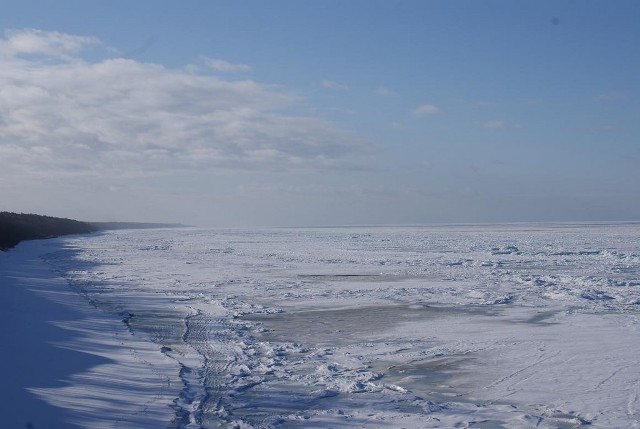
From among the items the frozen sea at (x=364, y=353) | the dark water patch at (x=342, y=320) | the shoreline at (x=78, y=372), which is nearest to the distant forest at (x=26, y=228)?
the frozen sea at (x=364, y=353)

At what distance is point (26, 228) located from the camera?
49312 mm

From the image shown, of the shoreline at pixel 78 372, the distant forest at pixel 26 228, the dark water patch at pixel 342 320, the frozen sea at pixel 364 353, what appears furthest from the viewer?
the distant forest at pixel 26 228

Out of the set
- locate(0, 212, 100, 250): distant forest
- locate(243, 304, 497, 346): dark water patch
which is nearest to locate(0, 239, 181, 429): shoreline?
locate(243, 304, 497, 346): dark water patch

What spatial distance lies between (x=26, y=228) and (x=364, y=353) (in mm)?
46272

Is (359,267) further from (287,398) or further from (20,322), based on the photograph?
(287,398)

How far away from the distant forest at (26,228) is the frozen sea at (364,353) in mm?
19981

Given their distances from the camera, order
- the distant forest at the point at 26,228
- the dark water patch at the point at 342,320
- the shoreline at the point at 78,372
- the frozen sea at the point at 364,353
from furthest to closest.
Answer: the distant forest at the point at 26,228, the dark water patch at the point at 342,320, the frozen sea at the point at 364,353, the shoreline at the point at 78,372

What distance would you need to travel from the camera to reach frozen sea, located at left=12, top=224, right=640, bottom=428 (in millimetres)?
5996

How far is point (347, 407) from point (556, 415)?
182 cm

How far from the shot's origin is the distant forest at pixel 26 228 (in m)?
35.3

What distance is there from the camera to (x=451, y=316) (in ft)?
37.2

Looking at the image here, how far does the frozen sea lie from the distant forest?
65.6 ft

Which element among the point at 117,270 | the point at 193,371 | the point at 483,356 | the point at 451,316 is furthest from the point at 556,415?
the point at 117,270

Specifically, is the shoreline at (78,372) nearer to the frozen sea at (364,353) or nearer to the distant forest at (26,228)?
the frozen sea at (364,353)
